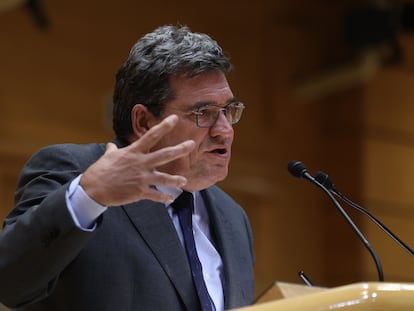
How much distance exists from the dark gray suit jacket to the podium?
50 cm

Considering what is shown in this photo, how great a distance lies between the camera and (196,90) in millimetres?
2400

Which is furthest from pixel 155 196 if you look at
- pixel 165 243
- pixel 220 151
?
pixel 220 151

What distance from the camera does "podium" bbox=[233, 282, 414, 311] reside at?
65.9 inches

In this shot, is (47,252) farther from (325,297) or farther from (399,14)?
(399,14)

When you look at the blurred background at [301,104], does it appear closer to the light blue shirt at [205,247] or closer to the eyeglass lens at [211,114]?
the light blue shirt at [205,247]

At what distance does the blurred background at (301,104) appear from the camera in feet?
17.9

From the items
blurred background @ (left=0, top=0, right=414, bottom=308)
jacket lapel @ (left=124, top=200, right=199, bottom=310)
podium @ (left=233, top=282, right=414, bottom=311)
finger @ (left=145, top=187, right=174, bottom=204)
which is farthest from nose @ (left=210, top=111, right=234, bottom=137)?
blurred background @ (left=0, top=0, right=414, bottom=308)

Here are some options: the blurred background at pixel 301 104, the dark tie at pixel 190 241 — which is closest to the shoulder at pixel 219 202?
the dark tie at pixel 190 241

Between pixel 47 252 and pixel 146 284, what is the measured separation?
0.32 metres

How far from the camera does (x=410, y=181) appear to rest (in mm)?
6227

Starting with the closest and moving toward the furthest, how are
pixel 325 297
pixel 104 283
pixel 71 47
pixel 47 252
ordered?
pixel 325 297, pixel 47 252, pixel 104 283, pixel 71 47

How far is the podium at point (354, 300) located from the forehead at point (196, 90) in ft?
2.64

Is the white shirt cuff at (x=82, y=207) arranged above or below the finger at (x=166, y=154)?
below

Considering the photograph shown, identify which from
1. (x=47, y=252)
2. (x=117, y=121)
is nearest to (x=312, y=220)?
(x=117, y=121)
